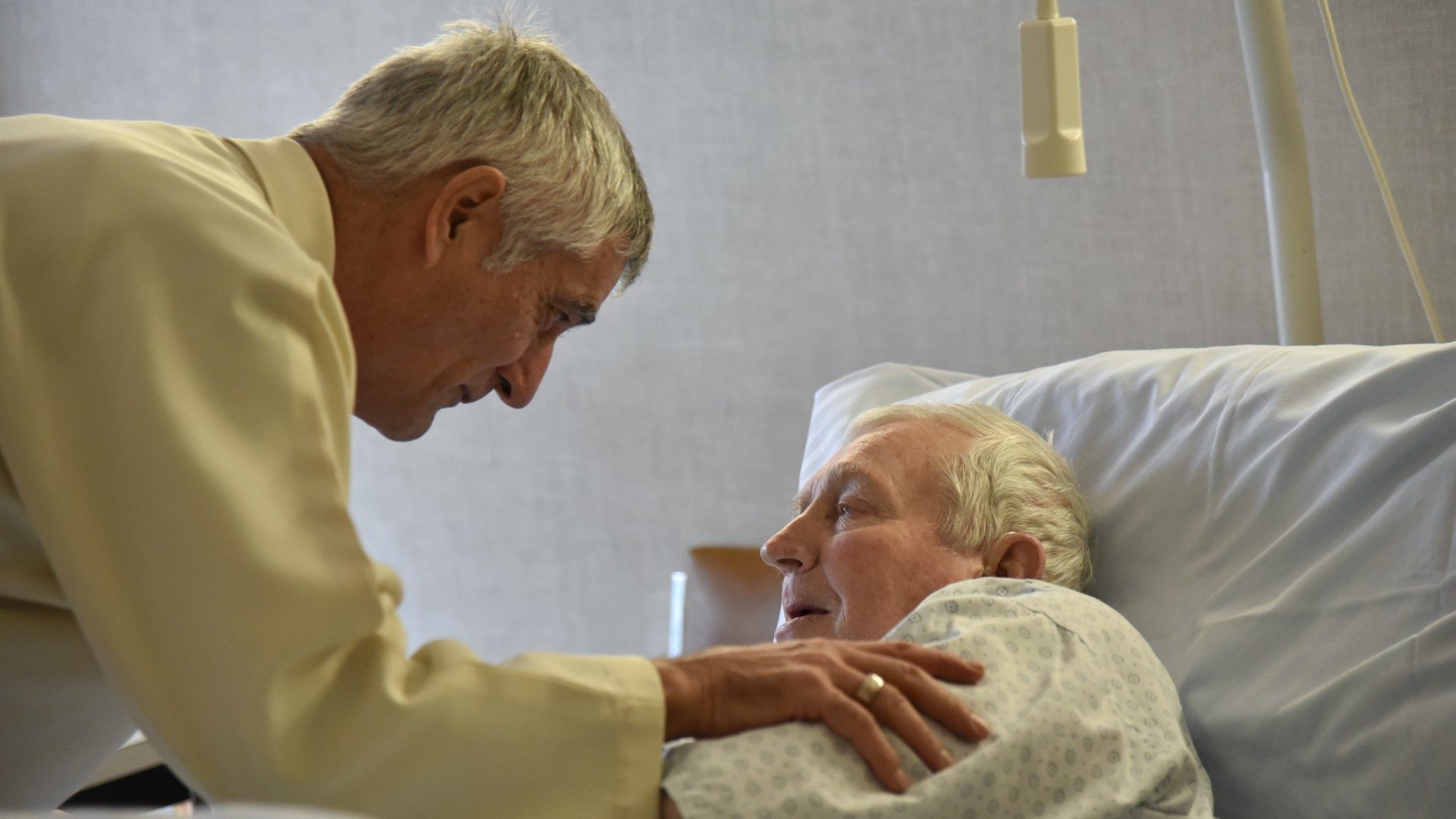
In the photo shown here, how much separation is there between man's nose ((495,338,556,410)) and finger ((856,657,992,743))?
1.77 feet

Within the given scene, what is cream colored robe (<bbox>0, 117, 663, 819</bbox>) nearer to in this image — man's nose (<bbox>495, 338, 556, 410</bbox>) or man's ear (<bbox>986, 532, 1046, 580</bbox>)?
man's nose (<bbox>495, 338, 556, 410</bbox>)

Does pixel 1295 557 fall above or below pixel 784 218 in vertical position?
below

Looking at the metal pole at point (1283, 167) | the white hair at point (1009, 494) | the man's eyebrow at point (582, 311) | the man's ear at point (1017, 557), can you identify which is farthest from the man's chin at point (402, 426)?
the metal pole at point (1283, 167)

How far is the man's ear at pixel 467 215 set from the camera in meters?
1.20

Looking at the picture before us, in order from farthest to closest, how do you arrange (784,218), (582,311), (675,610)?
(675,610) → (784,218) → (582,311)

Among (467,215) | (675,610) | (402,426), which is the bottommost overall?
(675,610)

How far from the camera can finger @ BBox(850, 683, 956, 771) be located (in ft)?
3.04

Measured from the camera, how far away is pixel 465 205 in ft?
4.00

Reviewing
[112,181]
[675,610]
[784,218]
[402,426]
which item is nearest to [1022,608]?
[402,426]

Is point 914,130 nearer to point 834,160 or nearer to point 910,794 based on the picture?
point 834,160

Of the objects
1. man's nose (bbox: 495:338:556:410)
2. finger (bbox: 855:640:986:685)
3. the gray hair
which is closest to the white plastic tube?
man's nose (bbox: 495:338:556:410)

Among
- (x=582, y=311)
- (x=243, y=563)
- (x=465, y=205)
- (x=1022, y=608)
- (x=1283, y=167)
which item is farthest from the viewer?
(x=1283, y=167)

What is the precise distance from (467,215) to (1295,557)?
851mm

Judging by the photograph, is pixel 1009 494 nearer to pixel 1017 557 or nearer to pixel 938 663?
pixel 1017 557
